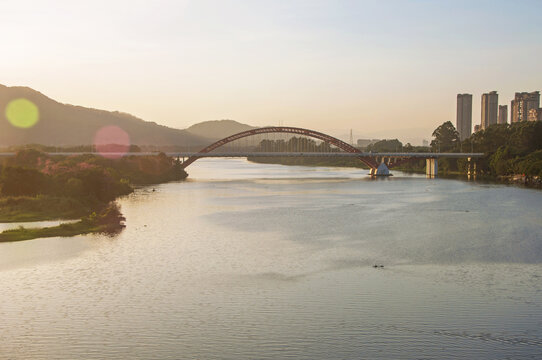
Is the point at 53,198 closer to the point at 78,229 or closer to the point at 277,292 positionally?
the point at 78,229

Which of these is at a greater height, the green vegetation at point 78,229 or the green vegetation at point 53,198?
the green vegetation at point 53,198

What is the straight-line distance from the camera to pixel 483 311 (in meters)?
13.3

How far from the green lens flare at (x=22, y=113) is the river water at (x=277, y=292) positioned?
561 feet

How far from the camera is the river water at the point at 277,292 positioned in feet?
36.5

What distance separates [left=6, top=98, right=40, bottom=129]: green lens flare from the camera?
180 m

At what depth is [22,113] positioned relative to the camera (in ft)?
632

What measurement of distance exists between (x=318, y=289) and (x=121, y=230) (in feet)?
45.2

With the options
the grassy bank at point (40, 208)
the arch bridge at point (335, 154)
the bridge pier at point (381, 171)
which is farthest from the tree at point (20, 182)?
the bridge pier at point (381, 171)

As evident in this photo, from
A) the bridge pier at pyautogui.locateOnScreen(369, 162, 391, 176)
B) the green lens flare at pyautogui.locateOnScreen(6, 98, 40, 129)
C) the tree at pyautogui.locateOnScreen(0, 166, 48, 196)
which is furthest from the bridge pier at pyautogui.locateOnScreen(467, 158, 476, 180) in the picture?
the green lens flare at pyautogui.locateOnScreen(6, 98, 40, 129)

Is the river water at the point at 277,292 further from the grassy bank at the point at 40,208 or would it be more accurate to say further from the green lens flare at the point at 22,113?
the green lens flare at the point at 22,113

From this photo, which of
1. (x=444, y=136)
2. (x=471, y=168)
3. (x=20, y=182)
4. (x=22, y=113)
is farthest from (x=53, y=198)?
(x=22, y=113)

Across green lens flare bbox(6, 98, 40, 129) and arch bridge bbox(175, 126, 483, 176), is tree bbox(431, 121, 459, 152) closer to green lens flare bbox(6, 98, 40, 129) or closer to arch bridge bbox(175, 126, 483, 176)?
arch bridge bbox(175, 126, 483, 176)

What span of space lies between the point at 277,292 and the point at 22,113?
661ft

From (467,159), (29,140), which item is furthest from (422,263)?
(29,140)
